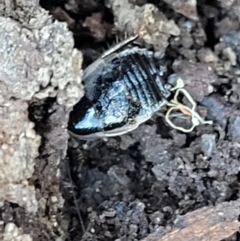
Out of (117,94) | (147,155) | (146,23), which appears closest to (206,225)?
(147,155)

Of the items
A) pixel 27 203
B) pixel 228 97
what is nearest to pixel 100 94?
pixel 228 97

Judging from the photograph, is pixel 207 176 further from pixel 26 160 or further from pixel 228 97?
pixel 26 160

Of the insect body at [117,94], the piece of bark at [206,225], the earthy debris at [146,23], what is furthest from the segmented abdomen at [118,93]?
the piece of bark at [206,225]

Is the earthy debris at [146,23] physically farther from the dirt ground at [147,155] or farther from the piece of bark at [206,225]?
the piece of bark at [206,225]

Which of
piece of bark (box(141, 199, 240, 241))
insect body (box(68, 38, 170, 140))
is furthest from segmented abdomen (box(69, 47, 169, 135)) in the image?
piece of bark (box(141, 199, 240, 241))

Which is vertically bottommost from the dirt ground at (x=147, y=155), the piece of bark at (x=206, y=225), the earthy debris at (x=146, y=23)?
the piece of bark at (x=206, y=225)

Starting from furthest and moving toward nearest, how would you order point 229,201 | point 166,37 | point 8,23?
point 166,37 → point 229,201 → point 8,23
